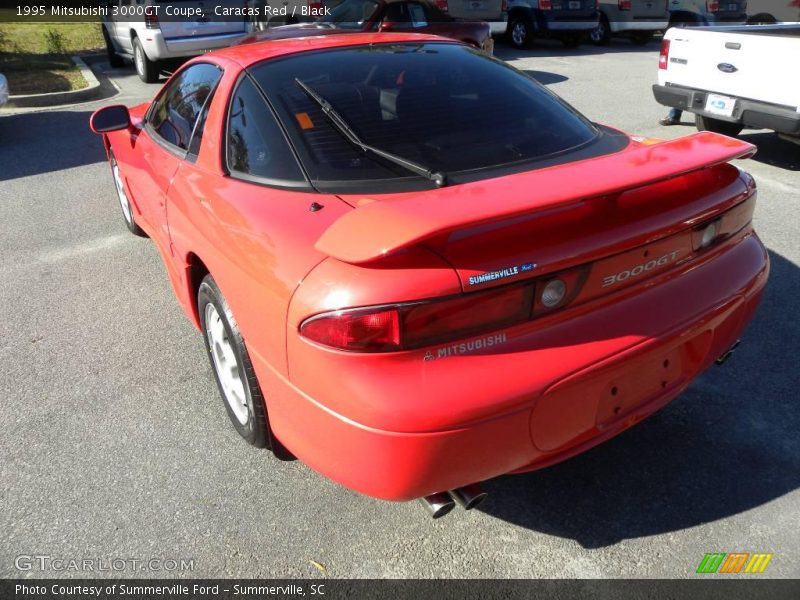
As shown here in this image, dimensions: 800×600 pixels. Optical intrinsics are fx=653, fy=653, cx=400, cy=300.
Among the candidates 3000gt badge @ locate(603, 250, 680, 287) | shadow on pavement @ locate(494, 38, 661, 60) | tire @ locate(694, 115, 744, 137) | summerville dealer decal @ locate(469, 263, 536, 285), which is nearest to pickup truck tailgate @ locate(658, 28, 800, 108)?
tire @ locate(694, 115, 744, 137)

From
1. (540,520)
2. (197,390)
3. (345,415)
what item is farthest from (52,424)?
(540,520)

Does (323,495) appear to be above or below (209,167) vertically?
below

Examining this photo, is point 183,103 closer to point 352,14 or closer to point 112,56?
point 352,14

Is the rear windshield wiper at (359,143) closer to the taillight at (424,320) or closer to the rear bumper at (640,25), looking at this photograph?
the taillight at (424,320)

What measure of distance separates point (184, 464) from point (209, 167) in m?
1.21

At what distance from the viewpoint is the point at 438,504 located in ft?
6.46

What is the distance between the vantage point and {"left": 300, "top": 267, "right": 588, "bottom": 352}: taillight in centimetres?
175

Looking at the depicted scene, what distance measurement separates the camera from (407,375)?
5.82 feet

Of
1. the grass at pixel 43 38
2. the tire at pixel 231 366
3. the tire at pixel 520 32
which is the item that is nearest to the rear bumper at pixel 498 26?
the tire at pixel 520 32

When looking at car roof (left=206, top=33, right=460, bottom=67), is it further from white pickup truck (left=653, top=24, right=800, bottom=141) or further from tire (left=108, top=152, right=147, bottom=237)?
white pickup truck (left=653, top=24, right=800, bottom=141)

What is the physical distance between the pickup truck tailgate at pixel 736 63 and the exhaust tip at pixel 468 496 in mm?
5377

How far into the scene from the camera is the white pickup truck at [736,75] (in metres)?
5.72

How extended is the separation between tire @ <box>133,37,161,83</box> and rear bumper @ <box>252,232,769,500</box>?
34.9 feet

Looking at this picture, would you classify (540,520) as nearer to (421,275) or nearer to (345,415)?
(345,415)
